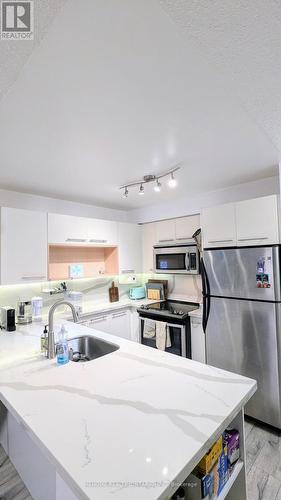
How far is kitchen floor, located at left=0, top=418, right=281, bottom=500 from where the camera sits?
1.51 m

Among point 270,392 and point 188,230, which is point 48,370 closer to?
point 270,392

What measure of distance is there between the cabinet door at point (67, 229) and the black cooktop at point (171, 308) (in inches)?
49.7

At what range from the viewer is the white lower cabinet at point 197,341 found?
8.84ft

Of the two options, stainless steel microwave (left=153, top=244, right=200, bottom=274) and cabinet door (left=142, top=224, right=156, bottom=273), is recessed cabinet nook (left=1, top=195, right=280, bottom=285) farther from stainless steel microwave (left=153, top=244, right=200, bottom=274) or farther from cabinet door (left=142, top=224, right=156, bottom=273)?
stainless steel microwave (left=153, top=244, right=200, bottom=274)

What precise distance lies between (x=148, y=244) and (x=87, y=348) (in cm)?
209

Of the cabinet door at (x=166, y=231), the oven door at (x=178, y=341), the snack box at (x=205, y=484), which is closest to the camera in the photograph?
the snack box at (x=205, y=484)

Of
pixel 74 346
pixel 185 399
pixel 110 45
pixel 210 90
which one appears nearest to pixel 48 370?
pixel 74 346

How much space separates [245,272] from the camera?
2.22 meters

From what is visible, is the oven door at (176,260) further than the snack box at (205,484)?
Yes

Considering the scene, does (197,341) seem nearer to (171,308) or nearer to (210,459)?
(171,308)

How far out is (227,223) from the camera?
7.98ft

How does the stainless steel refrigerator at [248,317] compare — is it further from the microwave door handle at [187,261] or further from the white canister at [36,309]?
the white canister at [36,309]

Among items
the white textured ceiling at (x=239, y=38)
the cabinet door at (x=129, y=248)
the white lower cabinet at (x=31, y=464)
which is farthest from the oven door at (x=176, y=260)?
the white lower cabinet at (x=31, y=464)

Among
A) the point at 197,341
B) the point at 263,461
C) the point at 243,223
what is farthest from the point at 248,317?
the point at 263,461
